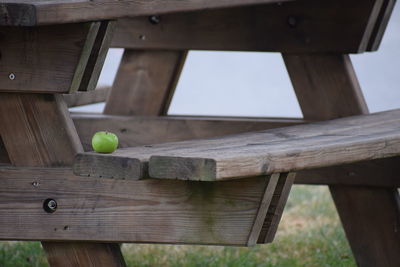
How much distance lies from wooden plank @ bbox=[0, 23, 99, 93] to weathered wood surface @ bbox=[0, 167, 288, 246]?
8.7 inches

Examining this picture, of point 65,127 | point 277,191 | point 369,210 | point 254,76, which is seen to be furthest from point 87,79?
point 254,76

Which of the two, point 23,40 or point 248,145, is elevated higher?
point 23,40

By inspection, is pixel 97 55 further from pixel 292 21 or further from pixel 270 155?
pixel 292 21

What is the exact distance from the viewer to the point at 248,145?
2.10 meters

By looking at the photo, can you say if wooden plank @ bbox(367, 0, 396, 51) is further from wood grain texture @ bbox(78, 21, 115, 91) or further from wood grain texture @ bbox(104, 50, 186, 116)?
wood grain texture @ bbox(78, 21, 115, 91)

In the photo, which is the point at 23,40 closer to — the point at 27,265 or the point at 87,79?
the point at 87,79

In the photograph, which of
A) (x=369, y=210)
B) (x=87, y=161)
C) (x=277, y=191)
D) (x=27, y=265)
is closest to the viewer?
(x=87, y=161)

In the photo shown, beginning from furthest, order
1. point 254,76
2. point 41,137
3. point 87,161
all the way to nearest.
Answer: point 254,76
point 41,137
point 87,161

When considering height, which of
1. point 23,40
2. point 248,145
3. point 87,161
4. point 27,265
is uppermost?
point 27,265

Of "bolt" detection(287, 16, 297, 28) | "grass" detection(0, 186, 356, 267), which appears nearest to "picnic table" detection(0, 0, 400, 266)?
"bolt" detection(287, 16, 297, 28)

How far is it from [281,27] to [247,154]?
127 cm

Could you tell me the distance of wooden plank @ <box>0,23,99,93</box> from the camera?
2092 millimetres

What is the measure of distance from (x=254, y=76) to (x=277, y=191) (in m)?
3.24

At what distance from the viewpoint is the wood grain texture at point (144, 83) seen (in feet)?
11.0
